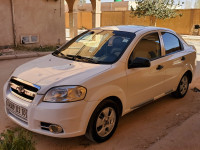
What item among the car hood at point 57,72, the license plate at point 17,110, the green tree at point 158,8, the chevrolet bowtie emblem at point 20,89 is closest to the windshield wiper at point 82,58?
the car hood at point 57,72

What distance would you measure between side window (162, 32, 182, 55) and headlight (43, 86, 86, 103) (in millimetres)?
2272

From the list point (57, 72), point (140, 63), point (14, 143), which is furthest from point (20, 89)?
point (140, 63)

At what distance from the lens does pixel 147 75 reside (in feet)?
12.1

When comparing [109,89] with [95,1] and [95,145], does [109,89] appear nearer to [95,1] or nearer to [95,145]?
[95,145]

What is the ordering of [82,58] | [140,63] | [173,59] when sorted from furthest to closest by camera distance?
[173,59], [82,58], [140,63]

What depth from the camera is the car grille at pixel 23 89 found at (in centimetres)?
286

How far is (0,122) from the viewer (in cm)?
371

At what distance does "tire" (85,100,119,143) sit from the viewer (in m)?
2.95

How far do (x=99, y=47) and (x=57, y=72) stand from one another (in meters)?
0.97

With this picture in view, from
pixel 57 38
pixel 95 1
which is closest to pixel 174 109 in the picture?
pixel 57 38

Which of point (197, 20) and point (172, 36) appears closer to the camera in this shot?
point (172, 36)

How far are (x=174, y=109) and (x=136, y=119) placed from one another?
3.28 ft

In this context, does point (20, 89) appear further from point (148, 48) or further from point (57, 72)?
point (148, 48)

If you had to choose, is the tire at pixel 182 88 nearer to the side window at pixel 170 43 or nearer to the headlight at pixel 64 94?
the side window at pixel 170 43
